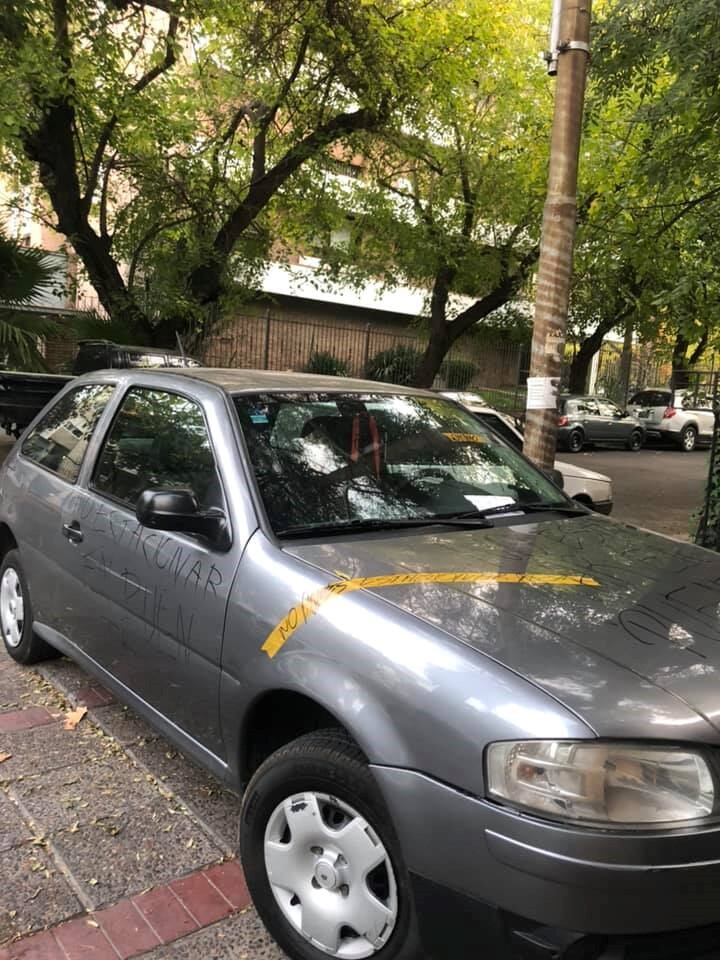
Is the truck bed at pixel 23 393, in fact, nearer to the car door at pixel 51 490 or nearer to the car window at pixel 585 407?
the car door at pixel 51 490

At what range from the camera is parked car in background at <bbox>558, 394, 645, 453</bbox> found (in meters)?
20.0

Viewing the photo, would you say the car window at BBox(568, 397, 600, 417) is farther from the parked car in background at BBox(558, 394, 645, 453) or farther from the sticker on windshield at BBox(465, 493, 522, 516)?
the sticker on windshield at BBox(465, 493, 522, 516)

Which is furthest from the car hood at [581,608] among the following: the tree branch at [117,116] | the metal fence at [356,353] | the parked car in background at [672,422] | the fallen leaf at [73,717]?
the parked car in background at [672,422]

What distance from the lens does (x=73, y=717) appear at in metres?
3.70

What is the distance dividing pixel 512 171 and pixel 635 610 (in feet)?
48.9

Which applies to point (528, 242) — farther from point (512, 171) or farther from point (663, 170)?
point (663, 170)

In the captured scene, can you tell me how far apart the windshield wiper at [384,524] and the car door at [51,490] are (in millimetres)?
1353

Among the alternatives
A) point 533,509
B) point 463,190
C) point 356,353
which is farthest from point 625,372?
point 533,509

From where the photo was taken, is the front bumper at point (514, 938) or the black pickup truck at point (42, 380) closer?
the front bumper at point (514, 938)

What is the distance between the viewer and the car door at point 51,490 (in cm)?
362

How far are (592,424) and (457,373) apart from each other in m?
5.47

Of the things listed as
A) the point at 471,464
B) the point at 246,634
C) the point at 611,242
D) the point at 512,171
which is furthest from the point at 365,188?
the point at 246,634

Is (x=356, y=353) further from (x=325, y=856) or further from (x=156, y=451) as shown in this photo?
(x=325, y=856)

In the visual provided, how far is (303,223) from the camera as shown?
16.3 m
